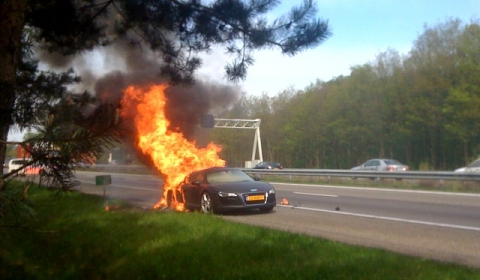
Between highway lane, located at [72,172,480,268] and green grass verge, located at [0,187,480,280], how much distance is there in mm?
1033

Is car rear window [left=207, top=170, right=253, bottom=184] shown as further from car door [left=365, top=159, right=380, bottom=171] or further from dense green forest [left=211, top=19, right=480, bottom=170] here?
car door [left=365, top=159, right=380, bottom=171]

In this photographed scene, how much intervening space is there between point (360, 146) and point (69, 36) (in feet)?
102

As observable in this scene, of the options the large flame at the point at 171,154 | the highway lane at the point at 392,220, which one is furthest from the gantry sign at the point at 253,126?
the large flame at the point at 171,154

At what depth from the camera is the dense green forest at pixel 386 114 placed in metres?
28.4

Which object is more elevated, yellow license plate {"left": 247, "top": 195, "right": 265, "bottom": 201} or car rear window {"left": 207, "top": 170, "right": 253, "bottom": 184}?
car rear window {"left": 207, "top": 170, "right": 253, "bottom": 184}

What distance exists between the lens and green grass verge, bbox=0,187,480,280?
6152 mm

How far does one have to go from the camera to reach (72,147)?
2590 mm

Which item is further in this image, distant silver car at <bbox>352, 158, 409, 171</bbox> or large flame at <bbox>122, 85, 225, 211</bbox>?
distant silver car at <bbox>352, 158, 409, 171</bbox>

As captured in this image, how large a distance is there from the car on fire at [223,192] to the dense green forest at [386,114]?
832 cm

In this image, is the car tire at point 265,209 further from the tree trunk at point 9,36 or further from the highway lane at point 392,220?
the tree trunk at point 9,36

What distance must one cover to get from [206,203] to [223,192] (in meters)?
0.69

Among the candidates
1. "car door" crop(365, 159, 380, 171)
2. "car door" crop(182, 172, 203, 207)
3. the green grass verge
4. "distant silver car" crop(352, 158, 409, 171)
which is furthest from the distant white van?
"car door" crop(365, 159, 380, 171)

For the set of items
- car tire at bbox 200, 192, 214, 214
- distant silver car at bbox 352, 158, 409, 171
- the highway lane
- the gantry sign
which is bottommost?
the highway lane

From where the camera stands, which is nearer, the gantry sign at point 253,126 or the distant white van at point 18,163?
the distant white van at point 18,163
